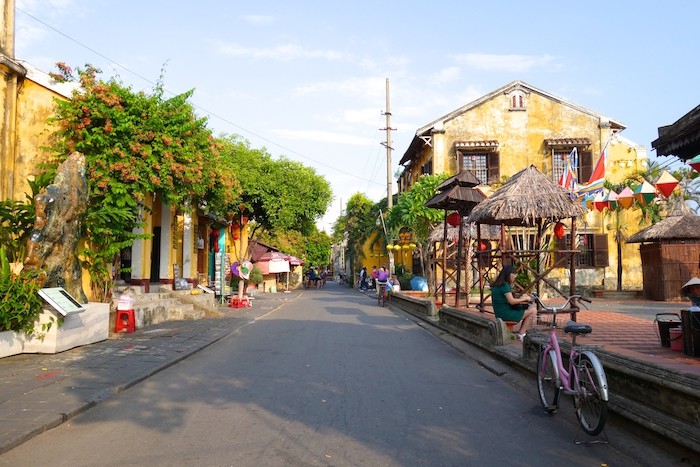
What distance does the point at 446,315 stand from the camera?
535 inches

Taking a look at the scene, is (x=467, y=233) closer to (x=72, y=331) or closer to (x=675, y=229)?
(x=675, y=229)

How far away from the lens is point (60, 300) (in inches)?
379

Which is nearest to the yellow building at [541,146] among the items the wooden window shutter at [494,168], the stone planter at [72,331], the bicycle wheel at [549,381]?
the wooden window shutter at [494,168]

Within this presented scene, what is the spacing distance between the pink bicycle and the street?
0.60 feet

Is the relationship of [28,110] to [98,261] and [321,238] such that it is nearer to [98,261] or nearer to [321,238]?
[98,261]

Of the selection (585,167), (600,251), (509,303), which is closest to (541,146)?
(585,167)

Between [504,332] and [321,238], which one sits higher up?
[321,238]

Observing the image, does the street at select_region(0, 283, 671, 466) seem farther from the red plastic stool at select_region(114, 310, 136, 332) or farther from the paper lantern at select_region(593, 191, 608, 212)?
the paper lantern at select_region(593, 191, 608, 212)

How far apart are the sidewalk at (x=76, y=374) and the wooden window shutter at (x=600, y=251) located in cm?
2116

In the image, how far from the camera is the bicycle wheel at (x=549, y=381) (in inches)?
226

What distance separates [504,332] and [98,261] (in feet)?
28.7

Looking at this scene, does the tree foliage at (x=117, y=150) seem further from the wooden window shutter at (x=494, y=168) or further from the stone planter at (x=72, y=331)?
the wooden window shutter at (x=494, y=168)

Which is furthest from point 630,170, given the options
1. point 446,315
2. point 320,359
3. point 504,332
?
point 320,359

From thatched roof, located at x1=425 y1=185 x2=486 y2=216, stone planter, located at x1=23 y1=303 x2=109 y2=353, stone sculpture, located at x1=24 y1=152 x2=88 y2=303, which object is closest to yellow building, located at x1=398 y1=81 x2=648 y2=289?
thatched roof, located at x1=425 y1=185 x2=486 y2=216
